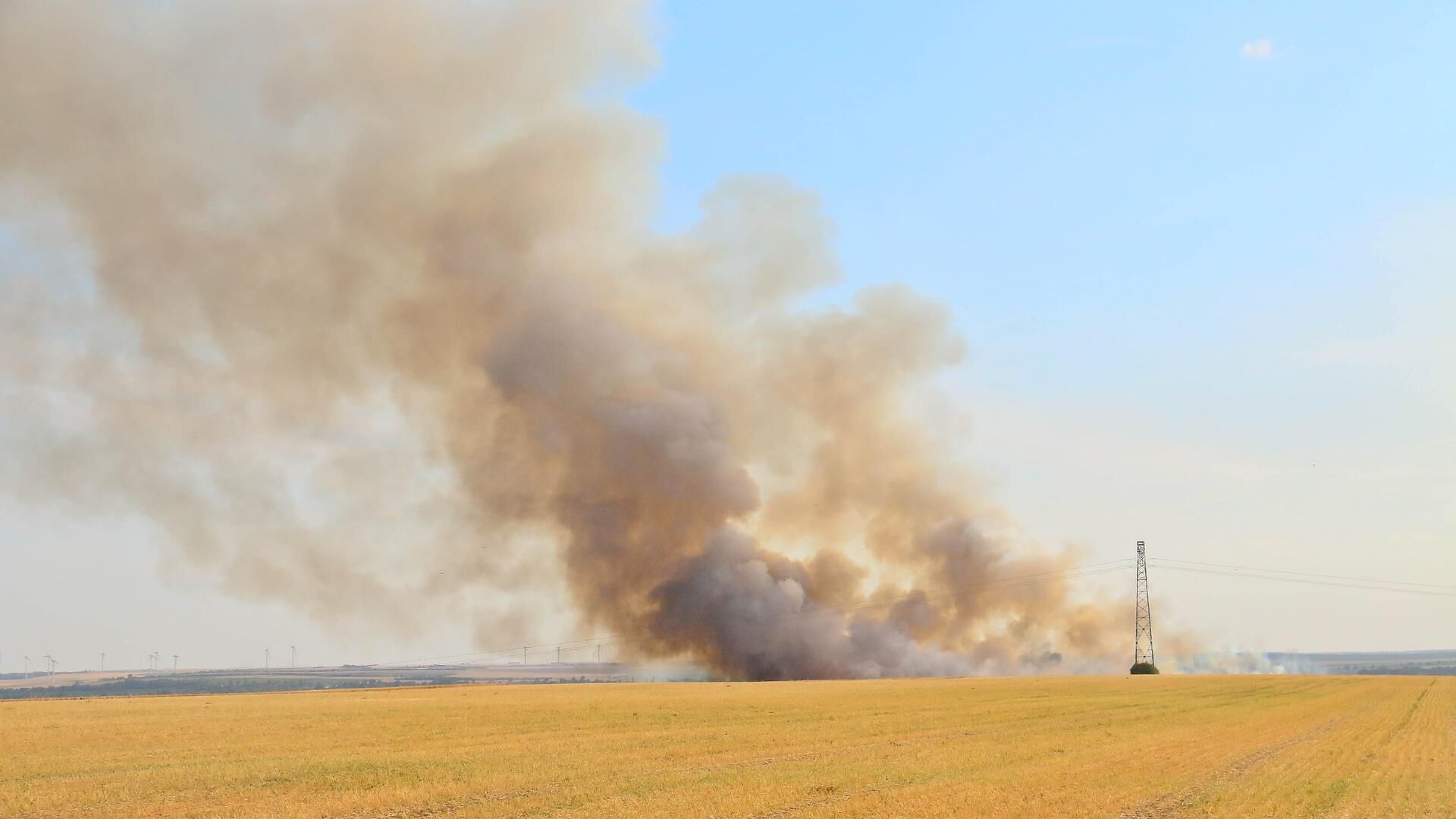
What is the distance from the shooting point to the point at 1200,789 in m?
26.1

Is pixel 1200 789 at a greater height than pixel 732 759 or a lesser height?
greater

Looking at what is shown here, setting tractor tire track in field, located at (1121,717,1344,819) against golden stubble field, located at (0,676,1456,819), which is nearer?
tractor tire track in field, located at (1121,717,1344,819)

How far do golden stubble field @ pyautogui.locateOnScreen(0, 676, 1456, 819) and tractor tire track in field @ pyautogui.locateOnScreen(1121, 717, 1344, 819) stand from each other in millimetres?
108

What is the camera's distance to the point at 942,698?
217ft

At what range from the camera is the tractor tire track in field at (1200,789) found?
22575 millimetres

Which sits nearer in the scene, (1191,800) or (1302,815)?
(1302,815)

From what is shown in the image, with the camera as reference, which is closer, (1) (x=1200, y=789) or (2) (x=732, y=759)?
(1) (x=1200, y=789)

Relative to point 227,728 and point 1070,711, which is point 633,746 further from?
point 1070,711

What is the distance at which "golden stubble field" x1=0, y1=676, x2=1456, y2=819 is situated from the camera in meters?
23.8

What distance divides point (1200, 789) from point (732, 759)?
12048mm

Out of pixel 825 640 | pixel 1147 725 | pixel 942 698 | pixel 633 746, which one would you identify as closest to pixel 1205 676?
pixel 825 640

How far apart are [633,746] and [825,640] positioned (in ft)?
262

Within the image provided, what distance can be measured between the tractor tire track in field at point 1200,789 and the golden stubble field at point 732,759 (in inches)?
4.3

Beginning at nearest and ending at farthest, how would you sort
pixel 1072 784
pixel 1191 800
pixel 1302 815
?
pixel 1302 815, pixel 1191 800, pixel 1072 784
